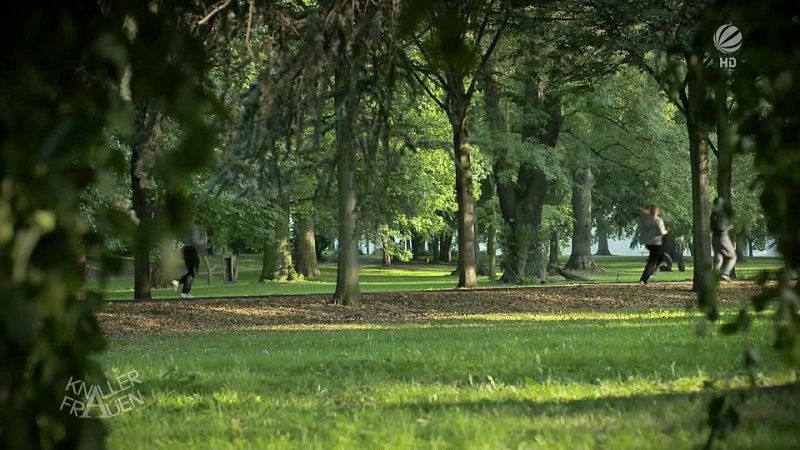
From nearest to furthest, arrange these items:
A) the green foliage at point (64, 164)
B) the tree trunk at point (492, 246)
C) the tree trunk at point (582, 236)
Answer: the green foliage at point (64, 164) < the tree trunk at point (492, 246) < the tree trunk at point (582, 236)

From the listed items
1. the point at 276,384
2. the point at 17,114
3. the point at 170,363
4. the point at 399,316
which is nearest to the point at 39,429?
the point at 17,114

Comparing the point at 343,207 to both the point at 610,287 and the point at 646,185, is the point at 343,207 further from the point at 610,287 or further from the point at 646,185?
the point at 646,185

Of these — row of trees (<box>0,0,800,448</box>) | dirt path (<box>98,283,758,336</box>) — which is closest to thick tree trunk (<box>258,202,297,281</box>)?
row of trees (<box>0,0,800,448</box>)

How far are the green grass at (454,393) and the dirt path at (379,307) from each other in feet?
15.3

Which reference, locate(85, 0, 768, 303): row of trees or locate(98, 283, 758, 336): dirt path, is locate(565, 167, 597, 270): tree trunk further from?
locate(98, 283, 758, 336): dirt path

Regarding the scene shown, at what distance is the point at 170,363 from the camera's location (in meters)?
9.34

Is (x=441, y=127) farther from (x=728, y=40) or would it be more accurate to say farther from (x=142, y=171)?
(x=728, y=40)

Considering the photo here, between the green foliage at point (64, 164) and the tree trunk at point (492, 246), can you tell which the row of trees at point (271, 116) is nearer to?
the green foliage at point (64, 164)

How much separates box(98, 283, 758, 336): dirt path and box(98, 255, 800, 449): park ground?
1214 millimetres

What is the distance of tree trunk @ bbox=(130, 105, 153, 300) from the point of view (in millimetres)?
1557

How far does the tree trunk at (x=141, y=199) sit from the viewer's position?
1557 millimetres

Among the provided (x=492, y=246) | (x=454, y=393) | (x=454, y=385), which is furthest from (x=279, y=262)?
(x=454, y=393)

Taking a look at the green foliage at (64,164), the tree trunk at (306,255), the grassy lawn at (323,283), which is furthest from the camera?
the tree trunk at (306,255)

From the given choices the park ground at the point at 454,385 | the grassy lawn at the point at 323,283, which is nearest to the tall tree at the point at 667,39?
the grassy lawn at the point at 323,283
